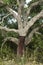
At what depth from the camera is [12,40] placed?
51.5ft

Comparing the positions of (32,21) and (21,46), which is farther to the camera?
(21,46)

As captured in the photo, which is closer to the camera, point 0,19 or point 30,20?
point 30,20

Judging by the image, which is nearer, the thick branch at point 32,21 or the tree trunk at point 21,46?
the thick branch at point 32,21

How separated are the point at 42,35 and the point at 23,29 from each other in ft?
3.80

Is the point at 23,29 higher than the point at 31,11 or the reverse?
the reverse

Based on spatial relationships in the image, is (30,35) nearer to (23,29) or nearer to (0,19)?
(23,29)

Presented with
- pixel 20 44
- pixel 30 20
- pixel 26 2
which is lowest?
pixel 20 44

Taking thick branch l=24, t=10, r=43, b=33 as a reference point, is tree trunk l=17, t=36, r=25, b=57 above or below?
below

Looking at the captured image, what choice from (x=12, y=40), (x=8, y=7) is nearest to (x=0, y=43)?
(x=12, y=40)

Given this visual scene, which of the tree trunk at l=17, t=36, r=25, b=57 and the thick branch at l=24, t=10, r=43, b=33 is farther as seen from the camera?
the tree trunk at l=17, t=36, r=25, b=57

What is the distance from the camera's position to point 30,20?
15.4 metres

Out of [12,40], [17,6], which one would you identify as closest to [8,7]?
[17,6]

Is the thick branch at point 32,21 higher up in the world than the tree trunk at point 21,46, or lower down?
higher up

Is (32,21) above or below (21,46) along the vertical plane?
above
